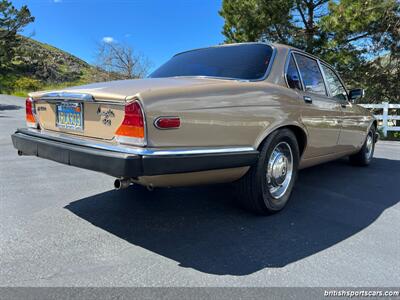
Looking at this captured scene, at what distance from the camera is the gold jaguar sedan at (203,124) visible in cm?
223

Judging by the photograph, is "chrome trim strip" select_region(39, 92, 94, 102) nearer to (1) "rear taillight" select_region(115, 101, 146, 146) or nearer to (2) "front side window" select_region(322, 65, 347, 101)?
(1) "rear taillight" select_region(115, 101, 146, 146)

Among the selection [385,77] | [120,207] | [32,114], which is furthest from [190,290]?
[385,77]

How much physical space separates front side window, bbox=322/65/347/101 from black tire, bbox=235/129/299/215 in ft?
4.69

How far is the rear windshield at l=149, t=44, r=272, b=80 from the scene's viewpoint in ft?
10.2

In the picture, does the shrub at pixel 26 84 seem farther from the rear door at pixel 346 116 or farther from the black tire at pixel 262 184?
the black tire at pixel 262 184

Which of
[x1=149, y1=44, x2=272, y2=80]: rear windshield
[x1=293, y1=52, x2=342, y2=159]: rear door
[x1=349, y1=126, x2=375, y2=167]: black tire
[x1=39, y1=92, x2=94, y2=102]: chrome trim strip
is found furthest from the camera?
[x1=349, y1=126, x2=375, y2=167]: black tire

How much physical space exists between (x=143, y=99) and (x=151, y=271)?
3.69 feet

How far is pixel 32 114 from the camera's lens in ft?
10.4

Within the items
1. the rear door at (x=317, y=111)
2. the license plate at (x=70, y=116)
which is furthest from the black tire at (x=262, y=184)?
the license plate at (x=70, y=116)

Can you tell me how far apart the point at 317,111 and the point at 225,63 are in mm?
1175

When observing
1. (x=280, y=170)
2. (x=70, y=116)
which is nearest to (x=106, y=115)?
(x=70, y=116)

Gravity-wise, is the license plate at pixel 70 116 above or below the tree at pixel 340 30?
below

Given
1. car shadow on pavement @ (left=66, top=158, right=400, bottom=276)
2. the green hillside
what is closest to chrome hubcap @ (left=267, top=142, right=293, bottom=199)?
car shadow on pavement @ (left=66, top=158, right=400, bottom=276)

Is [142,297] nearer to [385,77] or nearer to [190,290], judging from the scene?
[190,290]
